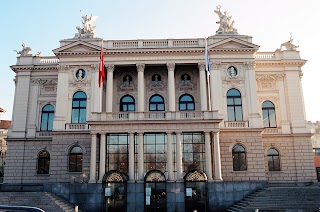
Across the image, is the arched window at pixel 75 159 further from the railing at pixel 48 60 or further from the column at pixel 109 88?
the railing at pixel 48 60

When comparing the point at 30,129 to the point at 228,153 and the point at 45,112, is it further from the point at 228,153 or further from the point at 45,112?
the point at 228,153

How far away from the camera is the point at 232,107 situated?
3884cm

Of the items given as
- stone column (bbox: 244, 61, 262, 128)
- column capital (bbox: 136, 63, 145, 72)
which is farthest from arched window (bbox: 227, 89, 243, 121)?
column capital (bbox: 136, 63, 145, 72)

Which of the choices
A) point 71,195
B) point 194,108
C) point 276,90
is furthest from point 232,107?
point 71,195

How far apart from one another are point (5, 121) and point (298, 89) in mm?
63335

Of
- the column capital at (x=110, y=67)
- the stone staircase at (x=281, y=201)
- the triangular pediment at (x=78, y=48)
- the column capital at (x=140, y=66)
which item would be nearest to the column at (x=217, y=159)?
the stone staircase at (x=281, y=201)

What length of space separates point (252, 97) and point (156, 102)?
1174cm

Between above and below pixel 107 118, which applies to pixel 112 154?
below

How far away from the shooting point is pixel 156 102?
41344mm

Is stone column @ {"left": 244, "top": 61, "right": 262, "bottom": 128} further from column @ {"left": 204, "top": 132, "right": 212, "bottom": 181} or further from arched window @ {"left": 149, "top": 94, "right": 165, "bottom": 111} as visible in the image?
arched window @ {"left": 149, "top": 94, "right": 165, "bottom": 111}

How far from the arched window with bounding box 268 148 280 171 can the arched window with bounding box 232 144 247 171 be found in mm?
4968

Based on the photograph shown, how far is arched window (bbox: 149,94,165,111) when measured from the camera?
41.1 meters

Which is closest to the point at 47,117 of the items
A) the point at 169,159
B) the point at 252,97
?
the point at 169,159

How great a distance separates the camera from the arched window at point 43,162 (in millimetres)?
40309
